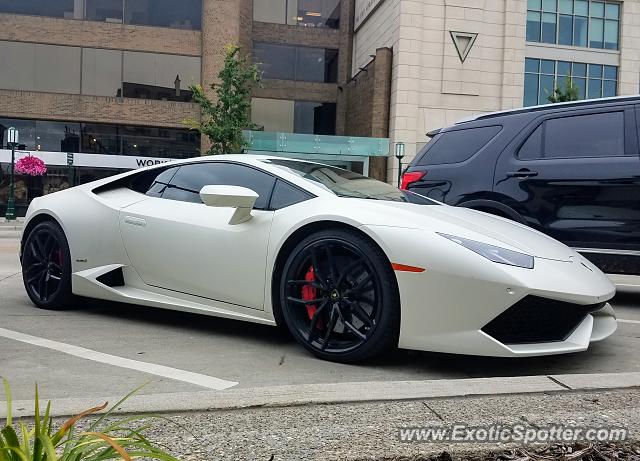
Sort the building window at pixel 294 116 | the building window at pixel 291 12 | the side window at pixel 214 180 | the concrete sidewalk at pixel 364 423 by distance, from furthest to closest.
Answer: the building window at pixel 291 12, the building window at pixel 294 116, the side window at pixel 214 180, the concrete sidewalk at pixel 364 423

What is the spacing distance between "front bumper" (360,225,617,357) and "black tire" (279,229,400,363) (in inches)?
4.1

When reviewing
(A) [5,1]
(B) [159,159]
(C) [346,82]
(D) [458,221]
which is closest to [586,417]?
(D) [458,221]

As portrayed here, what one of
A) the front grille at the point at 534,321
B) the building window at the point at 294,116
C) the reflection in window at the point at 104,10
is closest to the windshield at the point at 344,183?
the front grille at the point at 534,321

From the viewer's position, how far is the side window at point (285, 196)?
12.6 ft

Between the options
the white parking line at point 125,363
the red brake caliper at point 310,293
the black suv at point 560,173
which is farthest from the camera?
the black suv at point 560,173

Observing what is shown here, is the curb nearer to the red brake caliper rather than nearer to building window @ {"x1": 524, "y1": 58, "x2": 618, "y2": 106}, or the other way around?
the red brake caliper

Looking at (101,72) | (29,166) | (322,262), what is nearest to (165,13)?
(101,72)

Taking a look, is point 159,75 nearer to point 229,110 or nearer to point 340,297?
point 229,110

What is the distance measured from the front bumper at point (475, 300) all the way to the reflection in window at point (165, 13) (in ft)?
107

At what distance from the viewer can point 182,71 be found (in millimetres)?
32812

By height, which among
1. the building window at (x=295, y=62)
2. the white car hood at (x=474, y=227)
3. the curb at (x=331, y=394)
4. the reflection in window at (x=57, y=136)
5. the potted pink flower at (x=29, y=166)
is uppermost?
the building window at (x=295, y=62)

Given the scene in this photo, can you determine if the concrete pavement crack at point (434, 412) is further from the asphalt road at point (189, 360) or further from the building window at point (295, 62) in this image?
the building window at point (295, 62)

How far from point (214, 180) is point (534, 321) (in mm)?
2425

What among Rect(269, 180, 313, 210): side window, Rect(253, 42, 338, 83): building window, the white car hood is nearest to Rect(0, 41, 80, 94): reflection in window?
Rect(253, 42, 338, 83): building window
